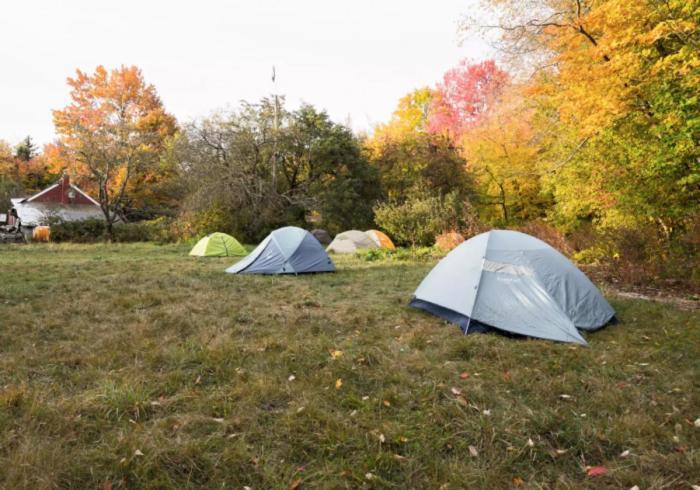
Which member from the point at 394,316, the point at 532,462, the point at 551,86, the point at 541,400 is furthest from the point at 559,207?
the point at 532,462

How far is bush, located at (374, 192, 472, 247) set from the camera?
56.1 feet

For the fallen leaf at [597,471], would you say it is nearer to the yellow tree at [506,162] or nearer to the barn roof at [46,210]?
the yellow tree at [506,162]

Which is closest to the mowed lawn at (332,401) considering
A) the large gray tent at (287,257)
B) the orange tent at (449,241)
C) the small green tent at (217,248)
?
the large gray tent at (287,257)

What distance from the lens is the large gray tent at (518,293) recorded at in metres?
5.32

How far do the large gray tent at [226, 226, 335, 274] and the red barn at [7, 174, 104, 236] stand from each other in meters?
20.4

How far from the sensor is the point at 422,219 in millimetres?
17375

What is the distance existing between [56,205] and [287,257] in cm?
2496

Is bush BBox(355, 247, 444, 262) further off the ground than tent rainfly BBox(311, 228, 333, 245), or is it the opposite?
tent rainfly BBox(311, 228, 333, 245)

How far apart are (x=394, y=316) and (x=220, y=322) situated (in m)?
2.48

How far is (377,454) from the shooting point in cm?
280

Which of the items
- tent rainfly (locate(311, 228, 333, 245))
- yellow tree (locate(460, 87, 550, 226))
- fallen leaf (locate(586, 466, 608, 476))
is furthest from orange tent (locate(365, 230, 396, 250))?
fallen leaf (locate(586, 466, 608, 476))

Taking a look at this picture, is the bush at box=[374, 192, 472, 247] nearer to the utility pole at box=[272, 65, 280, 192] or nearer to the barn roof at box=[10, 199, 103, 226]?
the utility pole at box=[272, 65, 280, 192]

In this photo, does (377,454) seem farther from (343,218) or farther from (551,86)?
(343,218)

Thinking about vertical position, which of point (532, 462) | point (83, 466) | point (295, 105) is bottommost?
point (532, 462)
